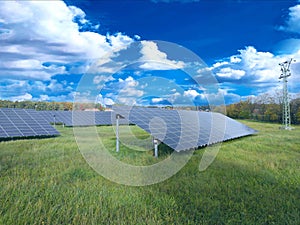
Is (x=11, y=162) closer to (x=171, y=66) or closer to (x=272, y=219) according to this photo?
(x=171, y=66)

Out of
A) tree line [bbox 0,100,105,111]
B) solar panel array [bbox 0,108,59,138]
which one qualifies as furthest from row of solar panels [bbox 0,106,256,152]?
tree line [bbox 0,100,105,111]

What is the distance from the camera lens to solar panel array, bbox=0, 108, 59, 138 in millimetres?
11828

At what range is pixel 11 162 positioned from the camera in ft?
21.4

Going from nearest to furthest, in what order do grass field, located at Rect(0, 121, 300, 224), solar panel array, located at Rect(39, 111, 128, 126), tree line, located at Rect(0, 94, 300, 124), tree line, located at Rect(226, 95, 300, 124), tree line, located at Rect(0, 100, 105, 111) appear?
1. grass field, located at Rect(0, 121, 300, 224)
2. solar panel array, located at Rect(39, 111, 128, 126)
3. tree line, located at Rect(226, 95, 300, 124)
4. tree line, located at Rect(0, 94, 300, 124)
5. tree line, located at Rect(0, 100, 105, 111)

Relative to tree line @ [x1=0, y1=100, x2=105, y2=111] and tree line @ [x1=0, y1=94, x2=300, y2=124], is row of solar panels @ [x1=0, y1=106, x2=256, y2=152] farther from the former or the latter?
tree line @ [x1=0, y1=100, x2=105, y2=111]

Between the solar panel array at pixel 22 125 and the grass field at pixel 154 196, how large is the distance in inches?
235

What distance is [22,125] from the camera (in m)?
12.9

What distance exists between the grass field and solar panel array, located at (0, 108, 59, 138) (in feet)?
19.6

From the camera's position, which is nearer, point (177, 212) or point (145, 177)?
point (177, 212)

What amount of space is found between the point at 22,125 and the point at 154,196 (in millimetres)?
11644

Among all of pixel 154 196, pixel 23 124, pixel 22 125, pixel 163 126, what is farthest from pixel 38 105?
pixel 154 196

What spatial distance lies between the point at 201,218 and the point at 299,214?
169 cm

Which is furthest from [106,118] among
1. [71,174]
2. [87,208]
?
[87,208]

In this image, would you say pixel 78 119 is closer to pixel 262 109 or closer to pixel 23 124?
pixel 23 124
